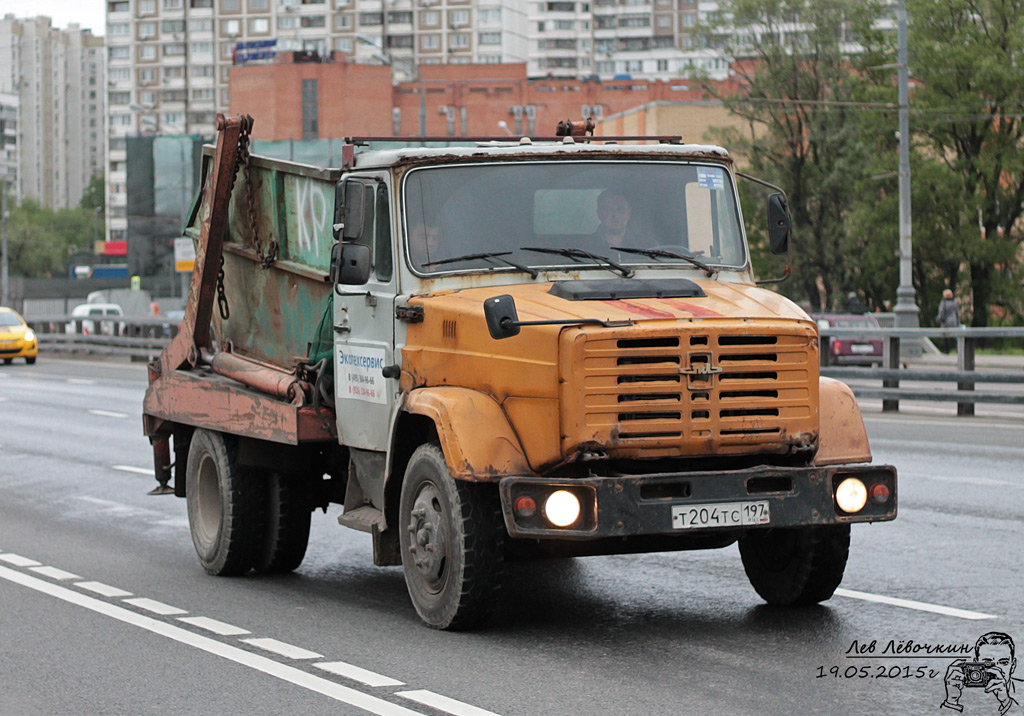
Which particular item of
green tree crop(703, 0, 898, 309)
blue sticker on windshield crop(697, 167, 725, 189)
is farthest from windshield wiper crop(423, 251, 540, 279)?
green tree crop(703, 0, 898, 309)

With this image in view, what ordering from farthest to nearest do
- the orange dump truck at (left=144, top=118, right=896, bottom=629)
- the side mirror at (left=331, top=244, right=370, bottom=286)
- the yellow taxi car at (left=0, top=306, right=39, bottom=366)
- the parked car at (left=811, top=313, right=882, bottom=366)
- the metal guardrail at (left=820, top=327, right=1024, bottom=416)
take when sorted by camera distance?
the yellow taxi car at (left=0, top=306, right=39, bottom=366) < the parked car at (left=811, top=313, right=882, bottom=366) < the metal guardrail at (left=820, top=327, right=1024, bottom=416) < the side mirror at (left=331, top=244, right=370, bottom=286) < the orange dump truck at (left=144, top=118, right=896, bottom=629)

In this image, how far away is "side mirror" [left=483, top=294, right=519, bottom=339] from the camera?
7.50 meters

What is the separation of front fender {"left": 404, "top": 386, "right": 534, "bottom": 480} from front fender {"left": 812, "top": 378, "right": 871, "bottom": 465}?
4.74 feet

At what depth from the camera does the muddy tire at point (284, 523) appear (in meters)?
9.95

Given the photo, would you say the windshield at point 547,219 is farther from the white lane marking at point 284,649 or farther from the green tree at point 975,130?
the green tree at point 975,130

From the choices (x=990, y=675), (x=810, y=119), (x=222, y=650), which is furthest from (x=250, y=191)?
(x=810, y=119)

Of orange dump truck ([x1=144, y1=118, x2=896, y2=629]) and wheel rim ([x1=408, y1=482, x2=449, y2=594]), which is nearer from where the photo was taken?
orange dump truck ([x1=144, y1=118, x2=896, y2=629])

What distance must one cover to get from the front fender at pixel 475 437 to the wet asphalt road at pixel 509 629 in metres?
0.81

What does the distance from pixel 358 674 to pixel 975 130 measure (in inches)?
1993

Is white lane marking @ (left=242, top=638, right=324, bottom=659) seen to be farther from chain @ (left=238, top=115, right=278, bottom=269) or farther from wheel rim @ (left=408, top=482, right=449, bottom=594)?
chain @ (left=238, top=115, right=278, bottom=269)

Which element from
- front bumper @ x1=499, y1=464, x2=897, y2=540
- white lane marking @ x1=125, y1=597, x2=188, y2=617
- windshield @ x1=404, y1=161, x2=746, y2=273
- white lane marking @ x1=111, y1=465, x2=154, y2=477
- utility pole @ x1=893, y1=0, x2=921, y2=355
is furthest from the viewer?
utility pole @ x1=893, y1=0, x2=921, y2=355

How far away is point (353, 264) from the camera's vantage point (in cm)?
849

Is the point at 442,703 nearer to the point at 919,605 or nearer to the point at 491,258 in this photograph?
the point at 491,258

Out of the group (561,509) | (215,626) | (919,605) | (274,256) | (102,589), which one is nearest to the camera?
(561,509)
